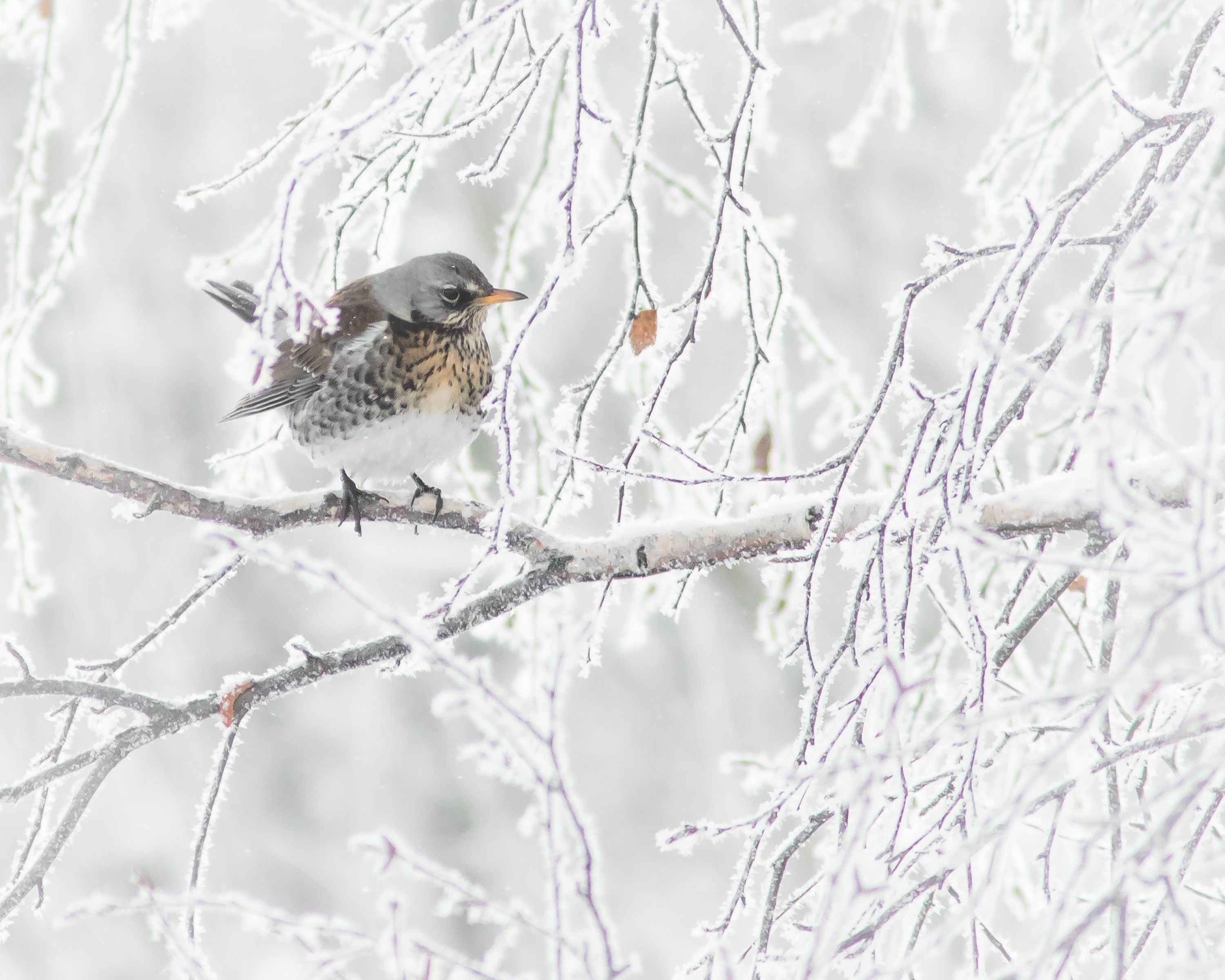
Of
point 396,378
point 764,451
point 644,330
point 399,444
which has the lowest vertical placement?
point 644,330

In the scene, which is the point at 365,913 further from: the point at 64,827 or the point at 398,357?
the point at 64,827

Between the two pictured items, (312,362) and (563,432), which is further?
(312,362)

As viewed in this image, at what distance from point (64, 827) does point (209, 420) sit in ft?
15.6

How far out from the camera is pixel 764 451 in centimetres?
211

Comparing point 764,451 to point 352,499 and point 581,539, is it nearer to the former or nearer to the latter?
point 581,539

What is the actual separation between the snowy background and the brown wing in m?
0.10

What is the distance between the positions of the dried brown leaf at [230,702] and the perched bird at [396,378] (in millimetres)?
947

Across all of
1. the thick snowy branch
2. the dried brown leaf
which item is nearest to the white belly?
the thick snowy branch

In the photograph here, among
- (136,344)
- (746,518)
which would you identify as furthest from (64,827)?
(136,344)

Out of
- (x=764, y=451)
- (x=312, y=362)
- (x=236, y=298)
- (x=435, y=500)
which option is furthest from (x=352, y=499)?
(x=236, y=298)

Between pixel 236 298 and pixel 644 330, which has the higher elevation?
pixel 236 298

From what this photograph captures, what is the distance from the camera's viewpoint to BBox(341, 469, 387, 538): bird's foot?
7.54 ft

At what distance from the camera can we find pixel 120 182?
530cm

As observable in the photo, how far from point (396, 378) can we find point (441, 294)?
0.23 meters
